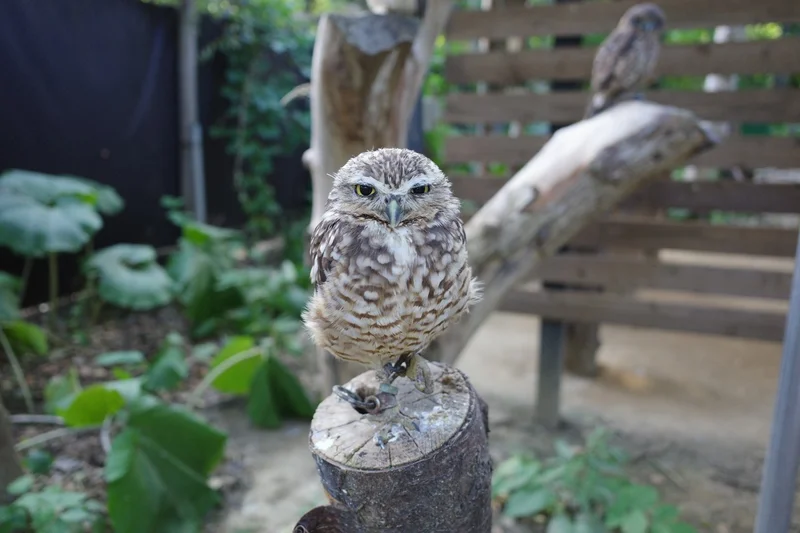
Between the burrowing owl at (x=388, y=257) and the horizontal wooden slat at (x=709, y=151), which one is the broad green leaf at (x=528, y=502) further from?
the horizontal wooden slat at (x=709, y=151)

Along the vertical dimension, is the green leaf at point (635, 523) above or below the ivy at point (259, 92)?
below

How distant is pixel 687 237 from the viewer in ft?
11.4

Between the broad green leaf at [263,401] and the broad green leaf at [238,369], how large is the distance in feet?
0.15

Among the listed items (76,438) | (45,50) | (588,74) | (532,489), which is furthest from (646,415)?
(45,50)

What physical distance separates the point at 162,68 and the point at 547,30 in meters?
3.25

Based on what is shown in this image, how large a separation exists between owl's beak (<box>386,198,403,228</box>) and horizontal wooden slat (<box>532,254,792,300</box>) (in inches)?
102

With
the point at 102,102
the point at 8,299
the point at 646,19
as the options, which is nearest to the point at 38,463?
the point at 8,299

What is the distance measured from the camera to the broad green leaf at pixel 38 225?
3092 millimetres

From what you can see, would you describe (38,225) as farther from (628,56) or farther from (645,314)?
(645,314)

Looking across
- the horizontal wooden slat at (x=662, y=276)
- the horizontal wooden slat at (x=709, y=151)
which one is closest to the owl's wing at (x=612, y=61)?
the horizontal wooden slat at (x=709, y=151)

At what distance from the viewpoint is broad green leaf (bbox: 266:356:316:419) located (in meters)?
3.50

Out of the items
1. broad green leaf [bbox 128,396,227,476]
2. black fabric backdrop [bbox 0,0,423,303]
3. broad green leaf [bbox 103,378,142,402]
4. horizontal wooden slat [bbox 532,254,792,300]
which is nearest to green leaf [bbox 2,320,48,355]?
black fabric backdrop [bbox 0,0,423,303]

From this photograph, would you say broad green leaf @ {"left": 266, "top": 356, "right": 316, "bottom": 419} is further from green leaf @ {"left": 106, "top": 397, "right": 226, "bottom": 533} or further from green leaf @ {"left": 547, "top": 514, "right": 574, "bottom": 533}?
green leaf @ {"left": 547, "top": 514, "right": 574, "bottom": 533}

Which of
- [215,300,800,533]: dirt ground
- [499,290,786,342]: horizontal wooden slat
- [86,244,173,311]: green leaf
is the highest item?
[86,244,173,311]: green leaf
